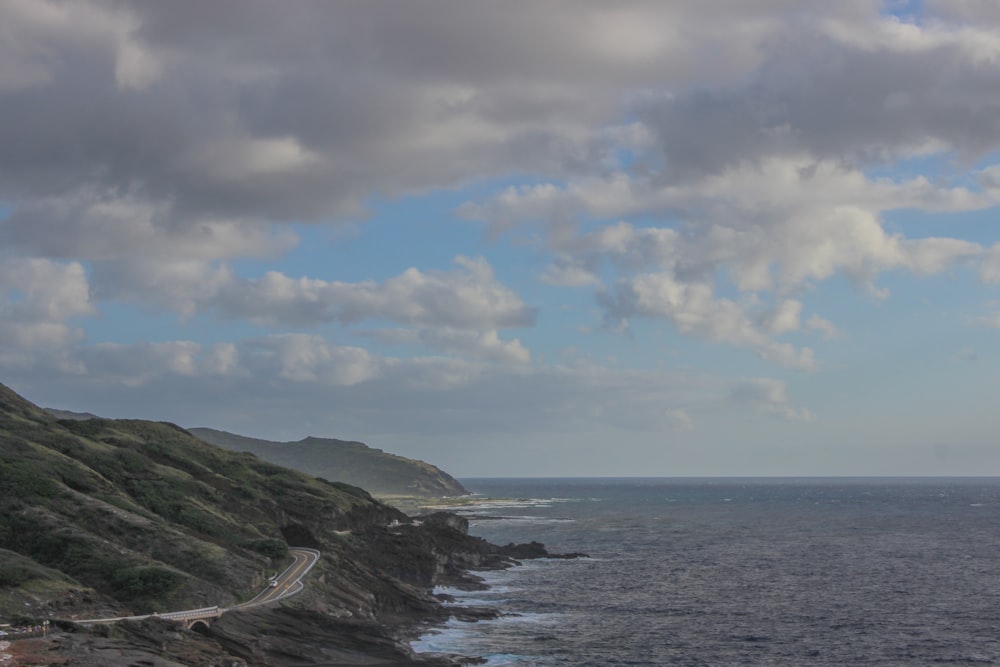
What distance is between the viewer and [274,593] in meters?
76.1

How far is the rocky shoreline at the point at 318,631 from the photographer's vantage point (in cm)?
5031

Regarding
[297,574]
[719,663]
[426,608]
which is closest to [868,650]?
[719,663]

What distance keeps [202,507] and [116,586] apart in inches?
1293

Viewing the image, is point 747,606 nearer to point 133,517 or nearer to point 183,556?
point 183,556

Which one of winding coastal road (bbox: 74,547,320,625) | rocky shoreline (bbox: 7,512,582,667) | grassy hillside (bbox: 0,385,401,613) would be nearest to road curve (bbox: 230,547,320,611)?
winding coastal road (bbox: 74,547,320,625)

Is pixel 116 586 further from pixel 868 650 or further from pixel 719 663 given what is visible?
pixel 868 650

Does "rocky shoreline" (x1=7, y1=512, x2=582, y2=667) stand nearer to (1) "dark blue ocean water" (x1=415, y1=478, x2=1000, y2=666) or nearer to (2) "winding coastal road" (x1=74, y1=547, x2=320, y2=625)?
(2) "winding coastal road" (x1=74, y1=547, x2=320, y2=625)

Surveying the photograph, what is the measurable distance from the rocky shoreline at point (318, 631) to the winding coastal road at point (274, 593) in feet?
3.61

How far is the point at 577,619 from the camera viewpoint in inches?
3482

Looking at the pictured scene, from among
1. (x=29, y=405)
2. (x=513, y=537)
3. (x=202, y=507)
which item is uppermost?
(x=29, y=405)

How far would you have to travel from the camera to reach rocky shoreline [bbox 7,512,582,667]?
5031 cm

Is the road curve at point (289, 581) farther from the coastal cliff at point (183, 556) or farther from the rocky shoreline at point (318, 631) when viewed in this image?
the rocky shoreline at point (318, 631)

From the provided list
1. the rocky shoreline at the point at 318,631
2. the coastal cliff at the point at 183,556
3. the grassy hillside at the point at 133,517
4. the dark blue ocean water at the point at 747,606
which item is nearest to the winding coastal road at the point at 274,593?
the coastal cliff at the point at 183,556

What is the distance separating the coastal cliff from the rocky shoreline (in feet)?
0.59
